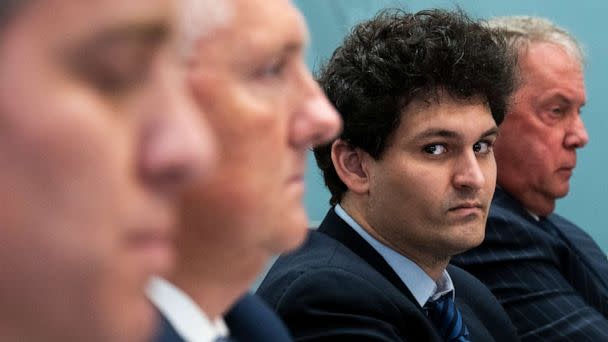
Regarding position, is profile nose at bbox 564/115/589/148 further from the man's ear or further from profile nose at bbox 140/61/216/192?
Answer: profile nose at bbox 140/61/216/192

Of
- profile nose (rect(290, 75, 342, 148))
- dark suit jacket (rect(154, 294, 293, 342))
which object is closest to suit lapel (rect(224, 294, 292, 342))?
dark suit jacket (rect(154, 294, 293, 342))

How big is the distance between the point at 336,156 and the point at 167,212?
3.99ft

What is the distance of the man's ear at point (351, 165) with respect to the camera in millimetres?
1677

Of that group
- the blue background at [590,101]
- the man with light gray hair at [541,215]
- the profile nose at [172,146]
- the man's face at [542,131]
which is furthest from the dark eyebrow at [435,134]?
the blue background at [590,101]

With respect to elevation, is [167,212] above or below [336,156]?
above

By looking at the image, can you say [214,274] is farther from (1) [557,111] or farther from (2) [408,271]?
(1) [557,111]

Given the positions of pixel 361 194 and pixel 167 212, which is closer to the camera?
pixel 167 212

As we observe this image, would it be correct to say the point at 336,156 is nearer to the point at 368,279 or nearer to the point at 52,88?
the point at 368,279

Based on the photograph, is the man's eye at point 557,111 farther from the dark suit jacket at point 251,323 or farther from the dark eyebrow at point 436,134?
the dark suit jacket at point 251,323

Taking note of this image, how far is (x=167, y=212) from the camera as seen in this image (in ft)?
1.64

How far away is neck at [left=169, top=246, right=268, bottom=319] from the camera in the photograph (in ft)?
2.69

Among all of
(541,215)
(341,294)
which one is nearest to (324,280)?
(341,294)

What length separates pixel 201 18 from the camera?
741mm

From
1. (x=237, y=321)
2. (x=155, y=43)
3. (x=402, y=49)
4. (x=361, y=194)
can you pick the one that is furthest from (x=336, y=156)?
(x=155, y=43)
